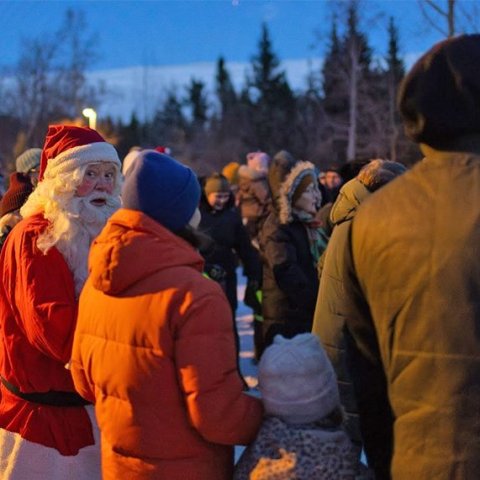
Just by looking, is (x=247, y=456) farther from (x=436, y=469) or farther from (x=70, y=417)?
(x=70, y=417)

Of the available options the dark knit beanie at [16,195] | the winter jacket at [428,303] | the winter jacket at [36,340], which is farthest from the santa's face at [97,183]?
the dark knit beanie at [16,195]

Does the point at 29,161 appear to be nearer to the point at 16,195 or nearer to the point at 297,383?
the point at 16,195

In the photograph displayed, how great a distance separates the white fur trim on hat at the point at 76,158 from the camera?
2.87 m

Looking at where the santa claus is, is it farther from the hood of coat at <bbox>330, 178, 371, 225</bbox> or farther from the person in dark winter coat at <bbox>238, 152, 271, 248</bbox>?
the person in dark winter coat at <bbox>238, 152, 271, 248</bbox>

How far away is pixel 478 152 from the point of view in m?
1.70

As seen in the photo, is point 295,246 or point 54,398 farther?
point 295,246

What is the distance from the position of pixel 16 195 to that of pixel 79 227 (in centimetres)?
173

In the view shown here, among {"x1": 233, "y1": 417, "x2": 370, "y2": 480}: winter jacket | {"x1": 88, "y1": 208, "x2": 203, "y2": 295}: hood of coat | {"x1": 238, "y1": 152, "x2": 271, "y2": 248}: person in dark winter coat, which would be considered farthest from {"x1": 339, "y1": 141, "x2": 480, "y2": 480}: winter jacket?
{"x1": 238, "y1": 152, "x2": 271, "y2": 248}: person in dark winter coat

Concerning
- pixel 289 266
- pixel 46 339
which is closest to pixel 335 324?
pixel 46 339

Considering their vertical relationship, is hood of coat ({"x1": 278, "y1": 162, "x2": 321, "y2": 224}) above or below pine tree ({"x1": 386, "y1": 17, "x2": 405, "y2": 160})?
below

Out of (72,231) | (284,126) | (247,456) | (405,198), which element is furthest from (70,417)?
(284,126)

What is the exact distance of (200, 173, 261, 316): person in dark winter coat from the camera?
265 inches

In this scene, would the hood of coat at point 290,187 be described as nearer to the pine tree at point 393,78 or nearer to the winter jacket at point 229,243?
the winter jacket at point 229,243

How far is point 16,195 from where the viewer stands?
434cm
